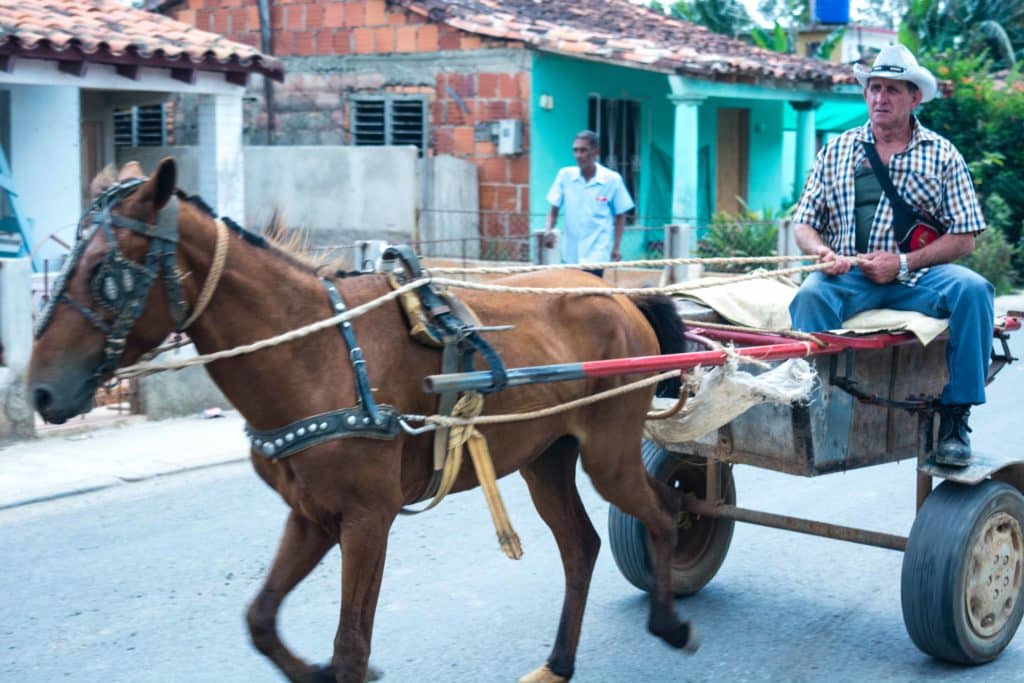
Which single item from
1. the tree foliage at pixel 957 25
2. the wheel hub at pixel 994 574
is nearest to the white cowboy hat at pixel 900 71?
the wheel hub at pixel 994 574

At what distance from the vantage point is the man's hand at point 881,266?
5.05 m

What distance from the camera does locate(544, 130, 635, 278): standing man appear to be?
10633 millimetres

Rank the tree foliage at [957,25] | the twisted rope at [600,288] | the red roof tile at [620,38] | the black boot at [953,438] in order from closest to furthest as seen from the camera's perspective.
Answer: the twisted rope at [600,288], the black boot at [953,438], the red roof tile at [620,38], the tree foliage at [957,25]

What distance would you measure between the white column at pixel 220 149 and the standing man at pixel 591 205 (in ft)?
15.0

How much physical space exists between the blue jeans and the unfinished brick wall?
11.8 metres

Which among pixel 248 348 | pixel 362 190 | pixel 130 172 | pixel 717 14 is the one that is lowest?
pixel 248 348

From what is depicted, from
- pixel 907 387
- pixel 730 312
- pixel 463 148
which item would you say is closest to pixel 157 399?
pixel 730 312

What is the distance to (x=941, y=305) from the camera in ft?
16.5

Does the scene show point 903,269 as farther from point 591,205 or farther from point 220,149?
point 220,149

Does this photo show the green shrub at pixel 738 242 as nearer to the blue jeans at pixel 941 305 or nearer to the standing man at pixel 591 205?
the standing man at pixel 591 205

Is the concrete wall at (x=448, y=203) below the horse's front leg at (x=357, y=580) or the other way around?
the other way around

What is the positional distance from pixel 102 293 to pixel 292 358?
59cm

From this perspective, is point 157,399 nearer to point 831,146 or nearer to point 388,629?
point 388,629

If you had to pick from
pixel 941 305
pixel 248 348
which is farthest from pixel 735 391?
pixel 248 348
